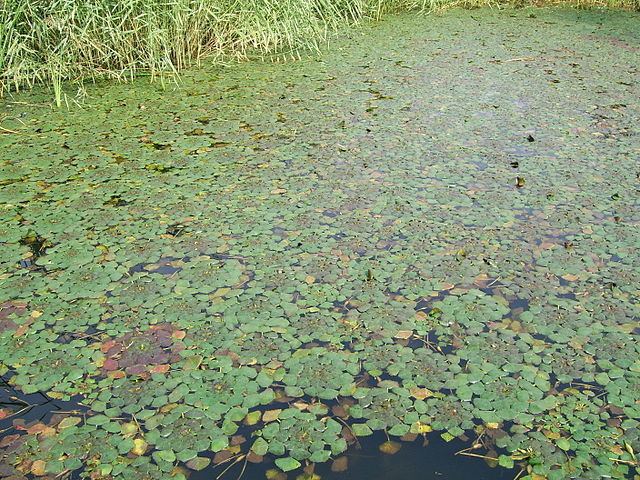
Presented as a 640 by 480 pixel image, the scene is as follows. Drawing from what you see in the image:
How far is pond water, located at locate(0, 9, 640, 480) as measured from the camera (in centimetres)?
176

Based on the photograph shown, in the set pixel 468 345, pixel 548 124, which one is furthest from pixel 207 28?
pixel 468 345

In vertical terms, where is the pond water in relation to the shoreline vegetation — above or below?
below

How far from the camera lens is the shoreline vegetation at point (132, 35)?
4180mm

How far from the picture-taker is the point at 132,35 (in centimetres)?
445

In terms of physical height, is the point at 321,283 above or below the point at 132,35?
below

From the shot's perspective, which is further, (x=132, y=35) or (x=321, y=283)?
(x=132, y=35)

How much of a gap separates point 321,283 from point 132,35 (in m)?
2.71

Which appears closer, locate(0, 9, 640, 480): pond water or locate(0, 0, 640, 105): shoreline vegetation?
locate(0, 9, 640, 480): pond water

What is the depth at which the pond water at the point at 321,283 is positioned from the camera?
1763 mm

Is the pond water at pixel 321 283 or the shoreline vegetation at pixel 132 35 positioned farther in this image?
the shoreline vegetation at pixel 132 35

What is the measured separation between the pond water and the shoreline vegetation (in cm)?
23

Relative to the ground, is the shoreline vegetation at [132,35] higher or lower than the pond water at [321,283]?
higher

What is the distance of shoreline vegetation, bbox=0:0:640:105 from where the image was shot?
4.18 metres

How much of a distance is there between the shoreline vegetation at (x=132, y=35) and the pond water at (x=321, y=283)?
9.0 inches
